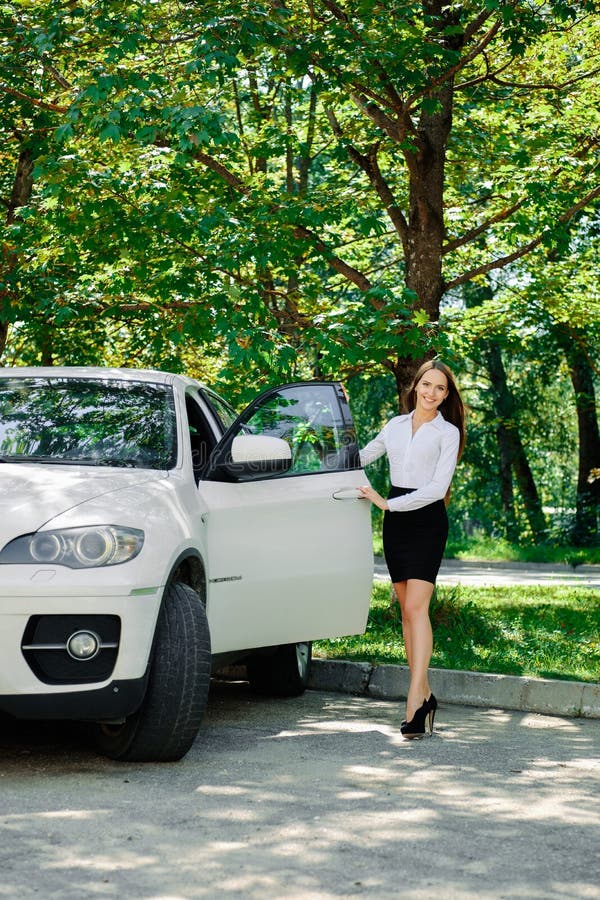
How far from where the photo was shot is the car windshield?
5.98 meters

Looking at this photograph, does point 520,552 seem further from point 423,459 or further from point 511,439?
point 423,459

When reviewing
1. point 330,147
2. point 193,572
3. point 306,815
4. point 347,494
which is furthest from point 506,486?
point 306,815

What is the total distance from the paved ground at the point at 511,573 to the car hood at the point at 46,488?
480 inches

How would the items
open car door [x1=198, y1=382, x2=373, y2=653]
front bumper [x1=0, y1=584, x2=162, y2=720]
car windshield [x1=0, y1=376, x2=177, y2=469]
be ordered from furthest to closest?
1. open car door [x1=198, y1=382, x2=373, y2=653]
2. car windshield [x1=0, y1=376, x2=177, y2=469]
3. front bumper [x1=0, y1=584, x2=162, y2=720]

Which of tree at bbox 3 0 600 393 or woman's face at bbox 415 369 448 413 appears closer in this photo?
woman's face at bbox 415 369 448 413

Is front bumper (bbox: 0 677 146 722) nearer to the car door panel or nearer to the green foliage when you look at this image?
the car door panel

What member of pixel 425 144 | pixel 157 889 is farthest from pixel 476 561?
pixel 157 889

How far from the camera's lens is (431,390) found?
6543 millimetres

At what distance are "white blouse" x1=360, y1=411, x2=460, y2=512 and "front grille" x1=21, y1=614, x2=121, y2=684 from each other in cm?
195

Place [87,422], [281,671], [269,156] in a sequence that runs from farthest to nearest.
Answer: [269,156] → [281,671] → [87,422]

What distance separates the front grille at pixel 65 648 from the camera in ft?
16.0

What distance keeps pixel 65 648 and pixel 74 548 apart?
0.41 meters

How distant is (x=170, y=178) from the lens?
10.9 meters

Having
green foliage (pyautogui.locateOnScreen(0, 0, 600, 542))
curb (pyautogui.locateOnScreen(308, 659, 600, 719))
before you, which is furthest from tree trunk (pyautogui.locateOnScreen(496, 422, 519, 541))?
curb (pyautogui.locateOnScreen(308, 659, 600, 719))
